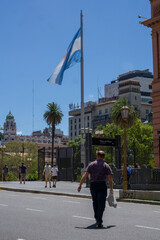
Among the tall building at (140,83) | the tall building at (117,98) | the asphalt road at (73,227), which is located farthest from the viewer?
the tall building at (140,83)

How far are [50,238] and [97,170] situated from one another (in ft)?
7.28

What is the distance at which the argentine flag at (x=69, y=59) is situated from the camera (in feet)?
107

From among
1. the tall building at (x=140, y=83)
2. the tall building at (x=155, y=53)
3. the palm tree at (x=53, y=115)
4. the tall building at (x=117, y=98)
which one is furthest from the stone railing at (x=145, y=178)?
the tall building at (x=140, y=83)

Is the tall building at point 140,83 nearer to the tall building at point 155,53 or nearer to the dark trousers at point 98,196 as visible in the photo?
the tall building at point 155,53

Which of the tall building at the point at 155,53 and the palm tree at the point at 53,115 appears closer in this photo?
the tall building at the point at 155,53

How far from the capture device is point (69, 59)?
109 feet

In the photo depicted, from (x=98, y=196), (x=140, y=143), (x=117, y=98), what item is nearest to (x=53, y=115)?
(x=140, y=143)

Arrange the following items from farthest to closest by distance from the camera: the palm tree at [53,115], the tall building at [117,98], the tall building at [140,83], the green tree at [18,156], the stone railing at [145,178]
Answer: the tall building at [140,83] → the tall building at [117,98] → the green tree at [18,156] → the palm tree at [53,115] → the stone railing at [145,178]

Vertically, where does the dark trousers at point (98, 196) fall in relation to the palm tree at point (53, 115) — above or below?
below

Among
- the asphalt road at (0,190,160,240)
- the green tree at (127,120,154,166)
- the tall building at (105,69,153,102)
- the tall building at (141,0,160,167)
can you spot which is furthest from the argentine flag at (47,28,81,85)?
the tall building at (105,69,153,102)

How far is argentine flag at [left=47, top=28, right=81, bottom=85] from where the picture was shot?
3253cm

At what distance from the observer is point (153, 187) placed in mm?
24797

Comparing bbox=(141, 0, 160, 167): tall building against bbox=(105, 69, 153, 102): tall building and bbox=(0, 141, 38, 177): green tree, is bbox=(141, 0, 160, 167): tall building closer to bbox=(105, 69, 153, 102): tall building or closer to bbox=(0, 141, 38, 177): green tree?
bbox=(0, 141, 38, 177): green tree

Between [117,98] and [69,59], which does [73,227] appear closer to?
[69,59]
